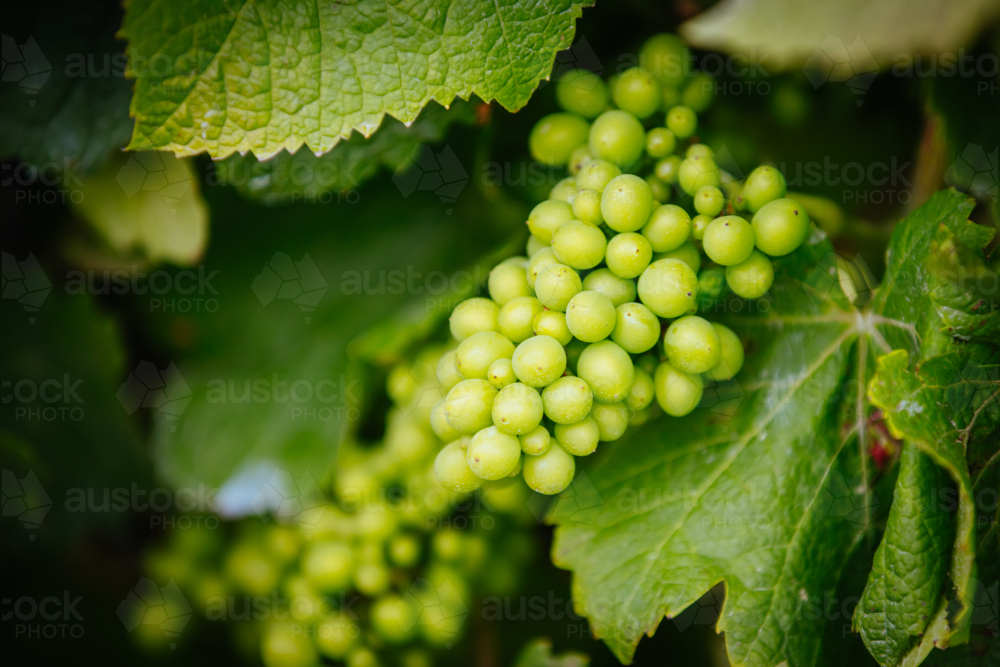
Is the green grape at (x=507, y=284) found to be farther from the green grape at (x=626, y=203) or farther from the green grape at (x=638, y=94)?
the green grape at (x=638, y=94)

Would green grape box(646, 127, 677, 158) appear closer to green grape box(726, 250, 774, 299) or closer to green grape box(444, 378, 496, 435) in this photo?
green grape box(726, 250, 774, 299)

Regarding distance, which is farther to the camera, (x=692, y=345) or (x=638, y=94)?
(x=638, y=94)

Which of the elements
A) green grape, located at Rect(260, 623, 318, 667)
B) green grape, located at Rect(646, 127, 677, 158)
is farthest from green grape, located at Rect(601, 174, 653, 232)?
Result: green grape, located at Rect(260, 623, 318, 667)

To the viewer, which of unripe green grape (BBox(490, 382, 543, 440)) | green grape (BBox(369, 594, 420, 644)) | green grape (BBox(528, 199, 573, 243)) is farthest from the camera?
green grape (BBox(369, 594, 420, 644))

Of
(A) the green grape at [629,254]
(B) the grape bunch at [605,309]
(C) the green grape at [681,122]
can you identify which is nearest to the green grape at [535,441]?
(B) the grape bunch at [605,309]

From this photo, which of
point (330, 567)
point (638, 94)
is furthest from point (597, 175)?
point (330, 567)

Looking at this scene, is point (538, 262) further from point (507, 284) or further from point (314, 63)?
point (314, 63)
